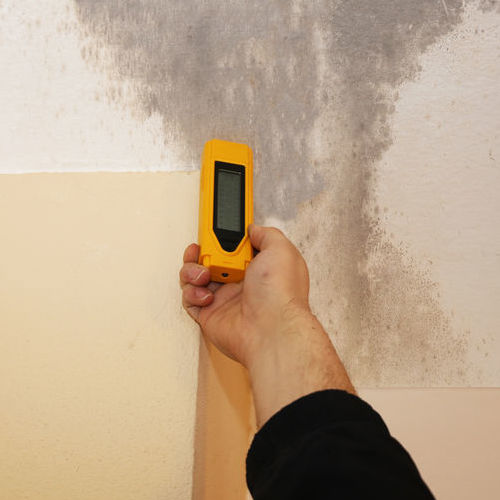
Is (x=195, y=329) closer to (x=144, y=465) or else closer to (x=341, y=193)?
(x=144, y=465)

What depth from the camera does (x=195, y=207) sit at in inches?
26.3

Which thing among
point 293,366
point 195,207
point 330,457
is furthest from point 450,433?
point 195,207

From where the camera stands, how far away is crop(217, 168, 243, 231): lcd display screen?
2.01 ft

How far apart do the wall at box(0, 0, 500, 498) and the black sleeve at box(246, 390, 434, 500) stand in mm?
195

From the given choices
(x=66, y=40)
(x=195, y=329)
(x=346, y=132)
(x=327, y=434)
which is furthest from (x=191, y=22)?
(x=327, y=434)

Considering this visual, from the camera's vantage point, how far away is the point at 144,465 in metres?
0.55

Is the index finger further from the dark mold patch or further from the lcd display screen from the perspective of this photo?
the dark mold patch

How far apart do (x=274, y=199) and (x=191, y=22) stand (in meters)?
0.37

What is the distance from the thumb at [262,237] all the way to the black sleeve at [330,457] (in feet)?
0.84

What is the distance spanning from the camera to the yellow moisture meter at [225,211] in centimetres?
59

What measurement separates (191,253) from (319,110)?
390 mm

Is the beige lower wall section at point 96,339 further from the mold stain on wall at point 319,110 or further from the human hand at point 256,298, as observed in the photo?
the mold stain on wall at point 319,110

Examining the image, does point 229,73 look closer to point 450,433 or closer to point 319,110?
point 319,110

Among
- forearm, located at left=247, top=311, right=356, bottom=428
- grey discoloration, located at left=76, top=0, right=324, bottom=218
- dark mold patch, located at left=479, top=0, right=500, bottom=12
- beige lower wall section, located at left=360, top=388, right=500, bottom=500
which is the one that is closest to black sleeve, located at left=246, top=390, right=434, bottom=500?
forearm, located at left=247, top=311, right=356, bottom=428
